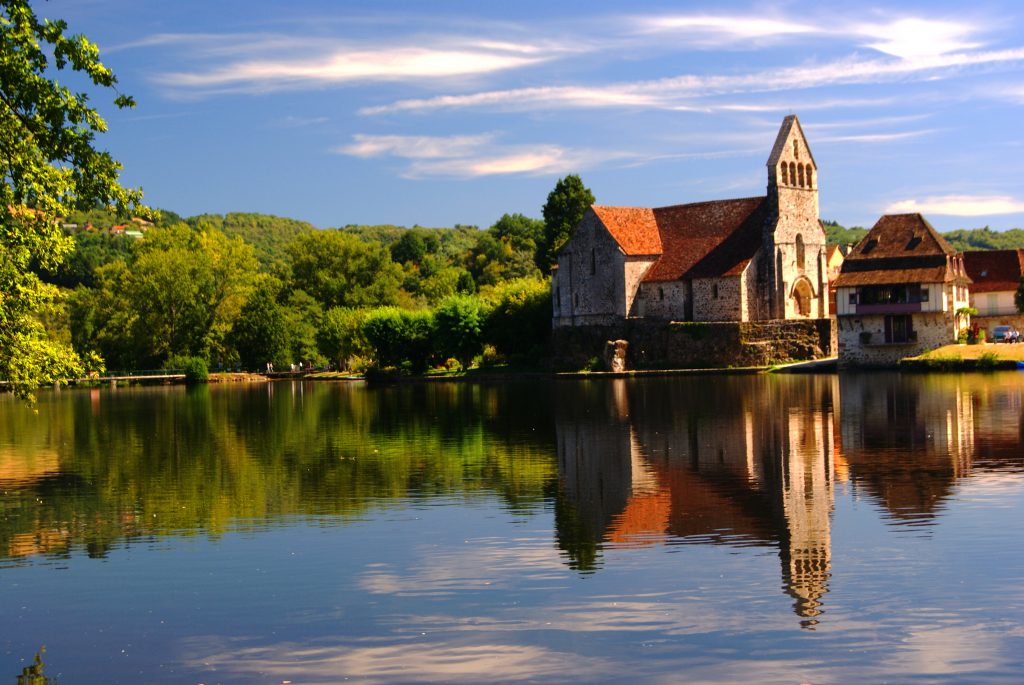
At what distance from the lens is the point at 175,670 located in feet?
42.1

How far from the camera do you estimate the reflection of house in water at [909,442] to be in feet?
73.0

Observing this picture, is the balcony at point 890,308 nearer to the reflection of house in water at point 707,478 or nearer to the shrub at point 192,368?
the reflection of house in water at point 707,478

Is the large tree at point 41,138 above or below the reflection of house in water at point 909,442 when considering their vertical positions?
above

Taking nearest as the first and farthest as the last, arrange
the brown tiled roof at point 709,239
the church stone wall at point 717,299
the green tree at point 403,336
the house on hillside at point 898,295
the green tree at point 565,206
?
the house on hillside at point 898,295 → the church stone wall at point 717,299 → the brown tiled roof at point 709,239 → the green tree at point 403,336 → the green tree at point 565,206

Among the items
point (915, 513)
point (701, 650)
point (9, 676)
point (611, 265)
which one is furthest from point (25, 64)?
point (611, 265)

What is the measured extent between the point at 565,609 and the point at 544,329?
7187 centimetres

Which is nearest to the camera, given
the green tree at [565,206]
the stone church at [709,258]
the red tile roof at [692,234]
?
the stone church at [709,258]

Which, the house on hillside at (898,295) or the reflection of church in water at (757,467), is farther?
the house on hillside at (898,295)

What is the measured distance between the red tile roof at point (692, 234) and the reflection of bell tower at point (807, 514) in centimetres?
4474

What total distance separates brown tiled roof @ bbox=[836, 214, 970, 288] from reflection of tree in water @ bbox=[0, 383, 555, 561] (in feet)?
81.7

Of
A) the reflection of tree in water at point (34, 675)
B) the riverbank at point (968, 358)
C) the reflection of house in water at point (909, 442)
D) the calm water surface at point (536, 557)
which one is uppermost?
the riverbank at point (968, 358)

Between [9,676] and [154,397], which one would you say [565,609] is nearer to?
[9,676]

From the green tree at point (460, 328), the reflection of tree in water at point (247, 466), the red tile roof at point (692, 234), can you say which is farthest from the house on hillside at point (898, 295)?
the green tree at point (460, 328)

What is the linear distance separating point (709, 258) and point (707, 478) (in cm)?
5537
